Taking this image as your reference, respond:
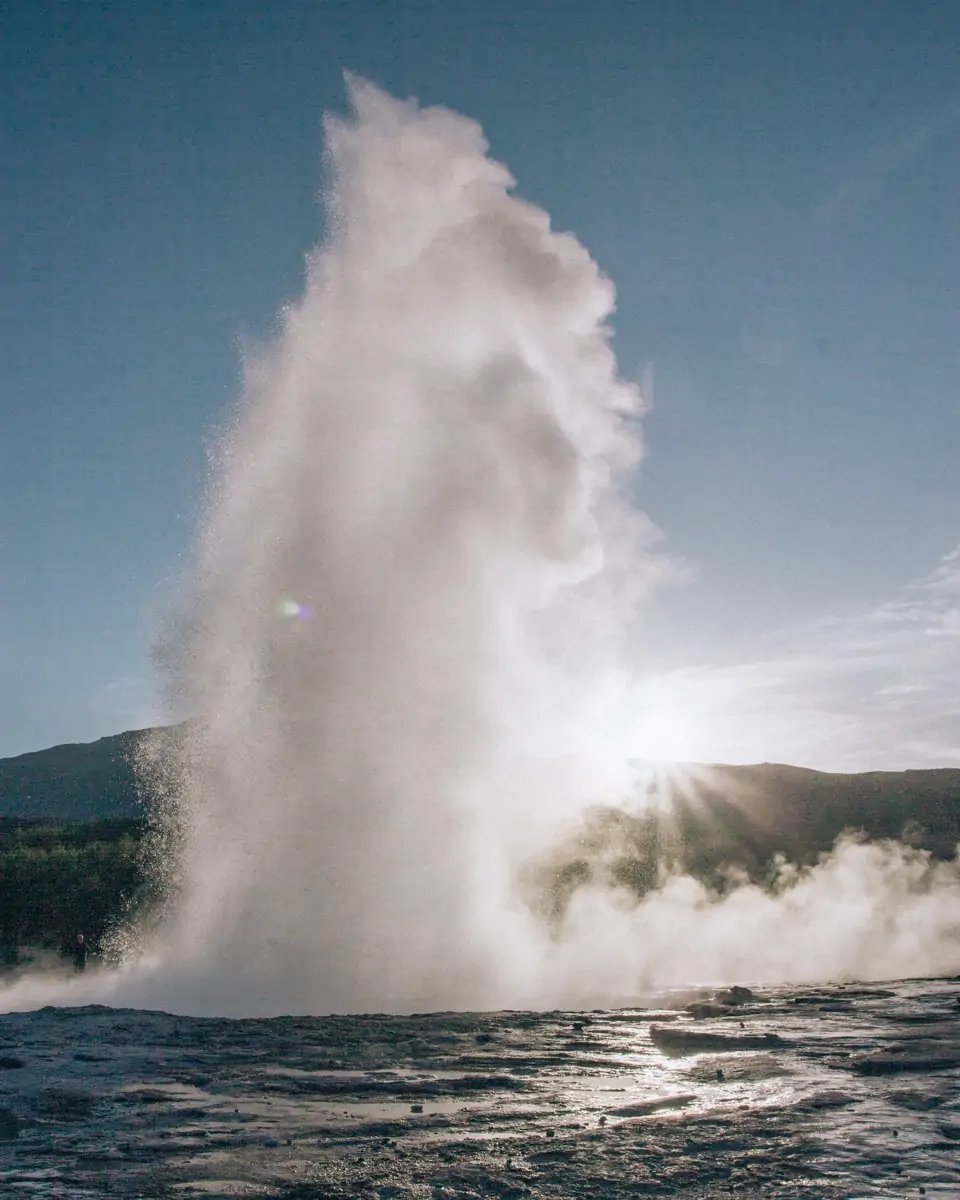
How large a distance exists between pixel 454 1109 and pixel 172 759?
11.4 metres

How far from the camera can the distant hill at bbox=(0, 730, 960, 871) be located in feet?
129

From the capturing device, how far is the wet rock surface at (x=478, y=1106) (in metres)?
5.55

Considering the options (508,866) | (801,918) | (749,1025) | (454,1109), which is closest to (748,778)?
(801,918)

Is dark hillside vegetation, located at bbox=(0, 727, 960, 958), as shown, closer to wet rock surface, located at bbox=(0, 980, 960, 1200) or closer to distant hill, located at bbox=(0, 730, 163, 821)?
distant hill, located at bbox=(0, 730, 163, 821)

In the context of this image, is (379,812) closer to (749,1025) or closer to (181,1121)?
(749,1025)

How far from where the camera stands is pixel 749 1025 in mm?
11664

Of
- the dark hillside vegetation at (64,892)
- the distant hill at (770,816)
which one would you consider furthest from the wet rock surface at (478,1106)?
the distant hill at (770,816)

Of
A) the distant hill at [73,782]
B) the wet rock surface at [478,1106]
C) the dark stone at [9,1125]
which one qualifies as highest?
the distant hill at [73,782]

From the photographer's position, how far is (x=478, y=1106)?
752 cm

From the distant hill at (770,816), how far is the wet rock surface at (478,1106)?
19936mm

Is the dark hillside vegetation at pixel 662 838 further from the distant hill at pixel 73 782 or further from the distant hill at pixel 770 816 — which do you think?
the distant hill at pixel 73 782

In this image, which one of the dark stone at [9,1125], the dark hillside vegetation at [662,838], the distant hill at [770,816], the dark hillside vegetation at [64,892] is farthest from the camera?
the distant hill at [770,816]

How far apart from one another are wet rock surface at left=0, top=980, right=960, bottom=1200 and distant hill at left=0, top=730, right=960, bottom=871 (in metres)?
19.9

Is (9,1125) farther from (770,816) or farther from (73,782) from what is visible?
(73,782)
